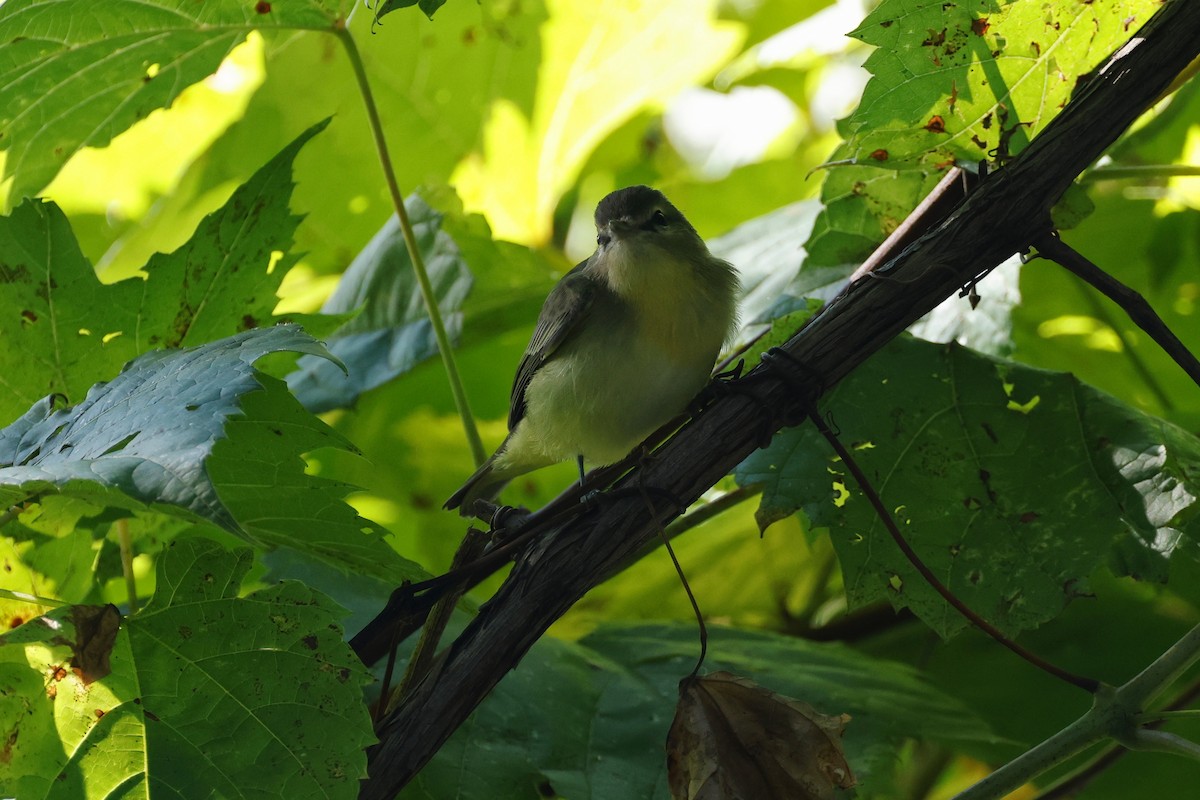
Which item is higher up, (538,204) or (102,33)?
(538,204)

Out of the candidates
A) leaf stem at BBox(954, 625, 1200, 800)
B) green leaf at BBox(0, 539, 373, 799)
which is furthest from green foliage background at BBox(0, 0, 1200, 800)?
leaf stem at BBox(954, 625, 1200, 800)

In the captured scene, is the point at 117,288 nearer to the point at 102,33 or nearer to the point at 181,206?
the point at 102,33

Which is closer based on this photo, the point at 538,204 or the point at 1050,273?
the point at 1050,273

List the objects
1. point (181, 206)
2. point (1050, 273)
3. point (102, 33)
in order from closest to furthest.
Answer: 1. point (102, 33)
2. point (1050, 273)
3. point (181, 206)

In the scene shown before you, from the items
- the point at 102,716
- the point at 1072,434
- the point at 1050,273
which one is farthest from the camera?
the point at 1050,273

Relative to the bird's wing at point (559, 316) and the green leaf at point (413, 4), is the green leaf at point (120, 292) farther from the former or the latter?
the bird's wing at point (559, 316)

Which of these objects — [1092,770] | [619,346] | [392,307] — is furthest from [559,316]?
[1092,770]

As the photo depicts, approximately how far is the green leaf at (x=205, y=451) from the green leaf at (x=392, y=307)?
88cm

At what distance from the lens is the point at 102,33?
6.14 ft

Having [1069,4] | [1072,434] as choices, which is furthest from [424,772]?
[1069,4]

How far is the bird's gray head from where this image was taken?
7.92ft

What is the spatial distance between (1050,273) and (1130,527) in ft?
2.79

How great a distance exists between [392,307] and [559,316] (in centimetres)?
39

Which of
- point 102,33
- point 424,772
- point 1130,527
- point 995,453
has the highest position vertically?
point 102,33
